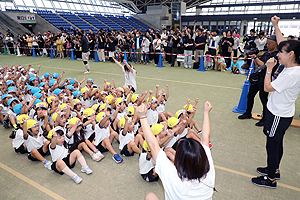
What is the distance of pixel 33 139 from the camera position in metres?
3.79

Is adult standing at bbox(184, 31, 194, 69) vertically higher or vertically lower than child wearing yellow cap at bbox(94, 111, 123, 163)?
higher

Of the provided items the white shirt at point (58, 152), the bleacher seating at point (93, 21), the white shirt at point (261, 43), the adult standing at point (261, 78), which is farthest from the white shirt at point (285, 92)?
the bleacher seating at point (93, 21)

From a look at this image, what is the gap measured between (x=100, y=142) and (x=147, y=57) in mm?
9938

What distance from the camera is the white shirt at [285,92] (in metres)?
2.49

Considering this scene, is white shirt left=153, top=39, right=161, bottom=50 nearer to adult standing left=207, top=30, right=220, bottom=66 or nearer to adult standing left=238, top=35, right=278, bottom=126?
adult standing left=207, top=30, right=220, bottom=66

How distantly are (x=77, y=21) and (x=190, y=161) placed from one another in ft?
109

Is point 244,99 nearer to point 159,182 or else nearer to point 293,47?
point 293,47

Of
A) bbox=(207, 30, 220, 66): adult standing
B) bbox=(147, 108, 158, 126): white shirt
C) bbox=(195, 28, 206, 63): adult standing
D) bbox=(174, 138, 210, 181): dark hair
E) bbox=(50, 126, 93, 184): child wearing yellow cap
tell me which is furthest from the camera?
bbox=(195, 28, 206, 63): adult standing

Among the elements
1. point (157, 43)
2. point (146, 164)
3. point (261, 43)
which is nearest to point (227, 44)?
point (261, 43)

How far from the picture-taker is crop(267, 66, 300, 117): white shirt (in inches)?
98.0

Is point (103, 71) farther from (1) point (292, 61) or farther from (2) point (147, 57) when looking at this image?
(1) point (292, 61)

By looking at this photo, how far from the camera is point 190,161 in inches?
58.2

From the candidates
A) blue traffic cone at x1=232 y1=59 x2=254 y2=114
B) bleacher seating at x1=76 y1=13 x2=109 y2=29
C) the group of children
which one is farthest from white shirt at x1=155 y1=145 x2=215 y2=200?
bleacher seating at x1=76 y1=13 x2=109 y2=29

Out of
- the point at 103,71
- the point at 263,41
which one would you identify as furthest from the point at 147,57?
the point at 263,41
